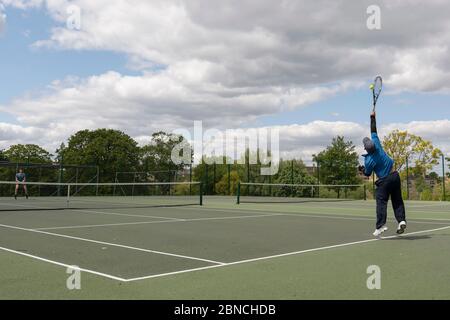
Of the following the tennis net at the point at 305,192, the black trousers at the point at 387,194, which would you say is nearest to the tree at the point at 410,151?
the tennis net at the point at 305,192

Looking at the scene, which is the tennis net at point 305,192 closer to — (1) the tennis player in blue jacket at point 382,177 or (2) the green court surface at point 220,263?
(2) the green court surface at point 220,263

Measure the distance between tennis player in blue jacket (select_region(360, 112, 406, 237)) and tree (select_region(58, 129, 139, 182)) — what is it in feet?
143

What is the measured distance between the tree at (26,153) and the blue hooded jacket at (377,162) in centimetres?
5602

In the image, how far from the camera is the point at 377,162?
28.1 ft

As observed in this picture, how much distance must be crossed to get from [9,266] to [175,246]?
2.59 m

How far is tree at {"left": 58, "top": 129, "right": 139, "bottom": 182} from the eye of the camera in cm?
5316

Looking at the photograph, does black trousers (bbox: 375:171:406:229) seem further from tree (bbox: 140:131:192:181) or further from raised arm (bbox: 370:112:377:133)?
tree (bbox: 140:131:192:181)

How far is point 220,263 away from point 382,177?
3946 millimetres

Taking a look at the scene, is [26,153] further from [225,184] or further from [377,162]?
[377,162]

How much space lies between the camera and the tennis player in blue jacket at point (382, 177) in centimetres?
855

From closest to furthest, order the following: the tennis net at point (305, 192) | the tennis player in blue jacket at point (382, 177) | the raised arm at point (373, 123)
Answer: the tennis player in blue jacket at point (382, 177) → the raised arm at point (373, 123) → the tennis net at point (305, 192)

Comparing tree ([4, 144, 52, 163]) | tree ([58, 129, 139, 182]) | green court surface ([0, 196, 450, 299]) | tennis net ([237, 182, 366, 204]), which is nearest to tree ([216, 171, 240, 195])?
tennis net ([237, 182, 366, 204])

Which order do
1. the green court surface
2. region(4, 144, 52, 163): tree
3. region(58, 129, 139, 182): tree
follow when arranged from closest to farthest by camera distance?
the green court surface → region(58, 129, 139, 182): tree → region(4, 144, 52, 163): tree
